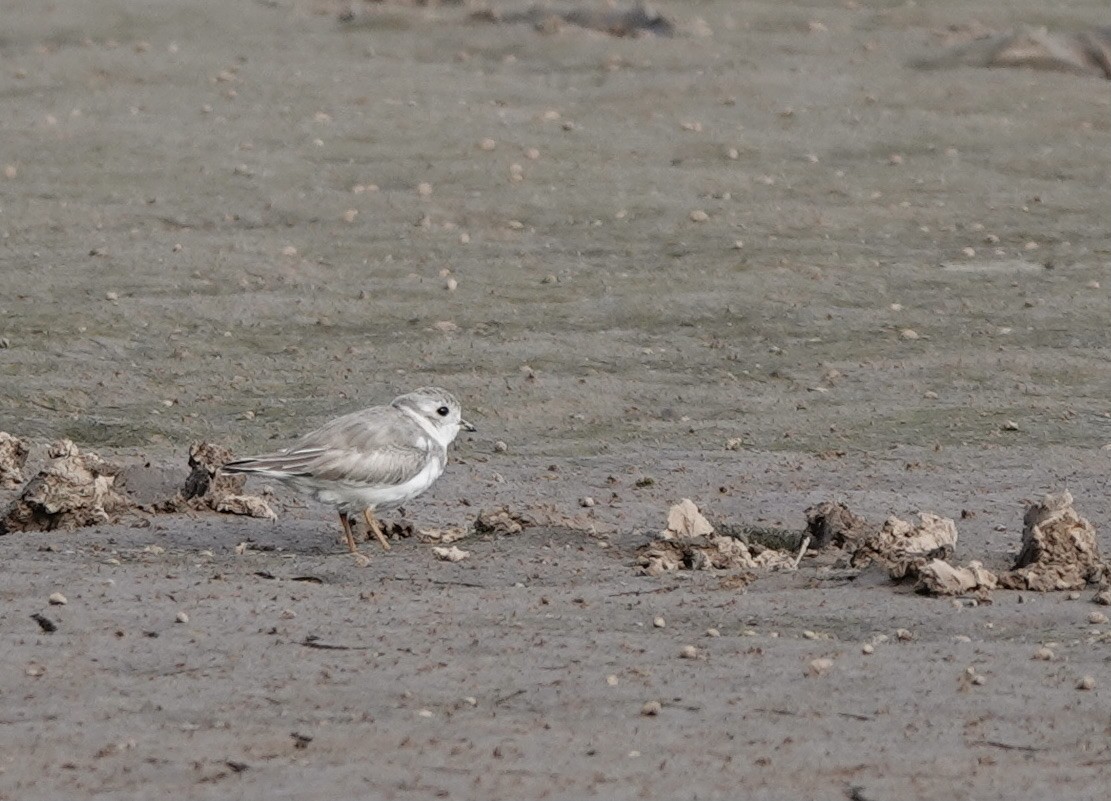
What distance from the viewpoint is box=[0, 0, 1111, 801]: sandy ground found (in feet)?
19.0

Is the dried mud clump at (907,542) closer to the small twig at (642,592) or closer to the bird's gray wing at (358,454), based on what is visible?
the small twig at (642,592)

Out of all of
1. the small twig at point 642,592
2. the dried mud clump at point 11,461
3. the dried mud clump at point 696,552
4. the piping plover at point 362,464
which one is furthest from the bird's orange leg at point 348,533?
the dried mud clump at point 11,461

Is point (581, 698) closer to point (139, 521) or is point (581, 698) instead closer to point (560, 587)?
point (560, 587)

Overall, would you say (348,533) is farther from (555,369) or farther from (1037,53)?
(1037,53)

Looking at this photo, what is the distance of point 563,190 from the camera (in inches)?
552

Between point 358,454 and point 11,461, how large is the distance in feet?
5.55

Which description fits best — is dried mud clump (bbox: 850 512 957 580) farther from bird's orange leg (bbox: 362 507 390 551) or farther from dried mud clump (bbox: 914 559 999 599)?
bird's orange leg (bbox: 362 507 390 551)

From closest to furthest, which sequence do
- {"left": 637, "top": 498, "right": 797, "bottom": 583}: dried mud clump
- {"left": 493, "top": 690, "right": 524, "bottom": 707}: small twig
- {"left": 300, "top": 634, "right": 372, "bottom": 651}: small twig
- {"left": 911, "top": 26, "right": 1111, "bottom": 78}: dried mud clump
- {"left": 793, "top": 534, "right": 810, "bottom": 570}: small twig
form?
{"left": 493, "top": 690, "right": 524, "bottom": 707}: small twig < {"left": 300, "top": 634, "right": 372, "bottom": 651}: small twig < {"left": 637, "top": 498, "right": 797, "bottom": 583}: dried mud clump < {"left": 793, "top": 534, "right": 810, "bottom": 570}: small twig < {"left": 911, "top": 26, "right": 1111, "bottom": 78}: dried mud clump

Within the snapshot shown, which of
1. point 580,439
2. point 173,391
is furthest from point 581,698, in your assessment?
point 173,391

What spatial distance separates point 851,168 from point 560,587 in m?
7.98

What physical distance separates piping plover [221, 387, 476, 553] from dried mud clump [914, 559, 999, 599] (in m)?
2.03

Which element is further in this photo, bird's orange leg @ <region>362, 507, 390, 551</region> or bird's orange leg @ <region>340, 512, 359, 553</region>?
bird's orange leg @ <region>362, 507, 390, 551</region>

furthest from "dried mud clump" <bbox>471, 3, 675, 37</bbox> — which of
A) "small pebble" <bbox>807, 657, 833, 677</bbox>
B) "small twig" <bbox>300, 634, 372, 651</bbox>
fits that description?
"small pebble" <bbox>807, 657, 833, 677</bbox>

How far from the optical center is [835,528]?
7.94 meters
